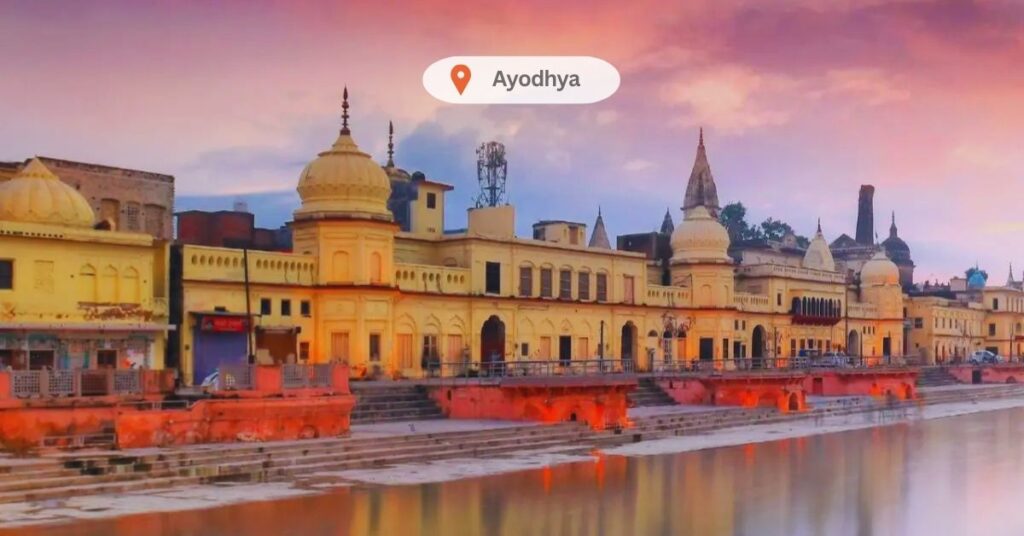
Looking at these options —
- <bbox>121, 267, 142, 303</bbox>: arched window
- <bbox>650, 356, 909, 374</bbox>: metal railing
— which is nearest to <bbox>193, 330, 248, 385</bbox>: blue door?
<bbox>121, 267, 142, 303</bbox>: arched window

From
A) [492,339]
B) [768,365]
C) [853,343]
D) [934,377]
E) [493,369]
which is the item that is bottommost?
[934,377]

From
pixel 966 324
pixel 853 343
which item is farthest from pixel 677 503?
pixel 966 324

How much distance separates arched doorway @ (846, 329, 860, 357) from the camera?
231 ft

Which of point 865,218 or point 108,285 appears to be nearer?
point 108,285

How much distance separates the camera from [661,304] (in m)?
53.6

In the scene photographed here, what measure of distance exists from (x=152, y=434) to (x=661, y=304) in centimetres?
3219

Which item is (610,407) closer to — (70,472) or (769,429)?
(769,429)

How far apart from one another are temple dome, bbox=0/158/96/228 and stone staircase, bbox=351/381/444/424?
8.78 meters

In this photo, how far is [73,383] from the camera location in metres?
24.5

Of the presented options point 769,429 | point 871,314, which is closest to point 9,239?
point 769,429

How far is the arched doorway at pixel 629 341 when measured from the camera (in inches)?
2045

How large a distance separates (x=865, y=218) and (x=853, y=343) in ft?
161

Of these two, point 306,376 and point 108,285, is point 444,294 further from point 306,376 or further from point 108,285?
point 306,376

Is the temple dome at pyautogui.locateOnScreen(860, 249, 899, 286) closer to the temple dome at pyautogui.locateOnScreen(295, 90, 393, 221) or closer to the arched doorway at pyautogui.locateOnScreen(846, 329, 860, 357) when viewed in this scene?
the arched doorway at pyautogui.locateOnScreen(846, 329, 860, 357)
